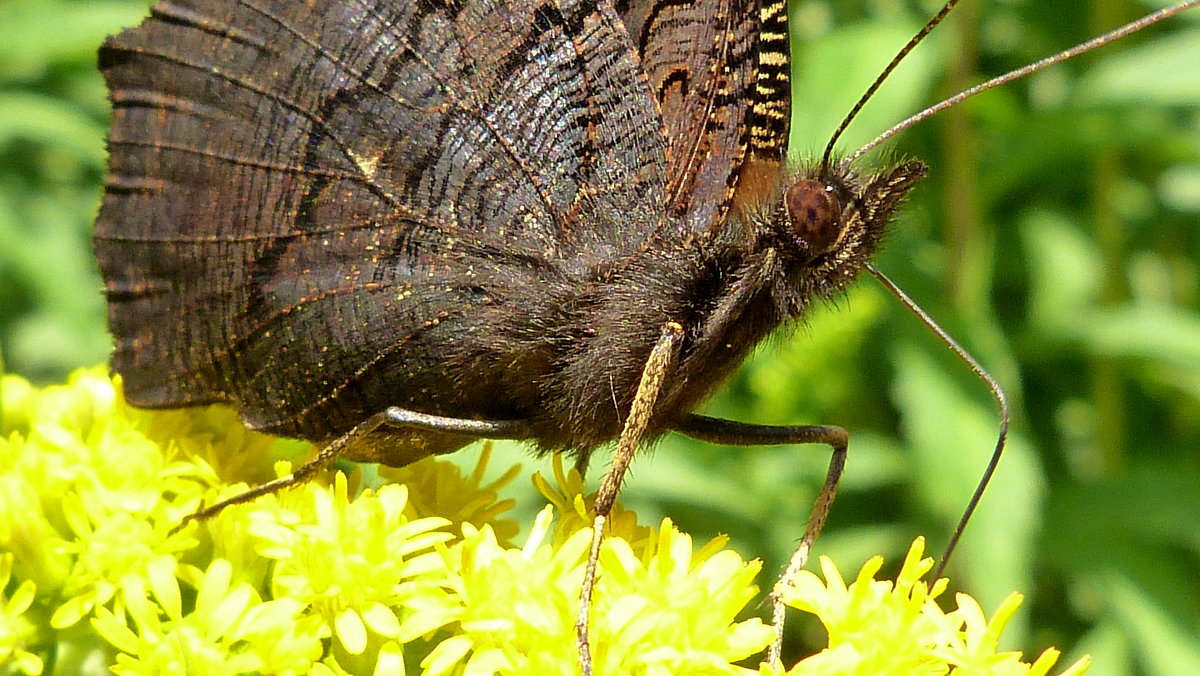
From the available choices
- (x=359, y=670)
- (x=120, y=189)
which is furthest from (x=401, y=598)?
(x=120, y=189)

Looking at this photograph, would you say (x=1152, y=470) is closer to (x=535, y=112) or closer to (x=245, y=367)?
(x=535, y=112)

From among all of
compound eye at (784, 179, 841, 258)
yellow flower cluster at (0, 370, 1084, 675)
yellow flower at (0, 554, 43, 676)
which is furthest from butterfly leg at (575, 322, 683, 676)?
yellow flower at (0, 554, 43, 676)

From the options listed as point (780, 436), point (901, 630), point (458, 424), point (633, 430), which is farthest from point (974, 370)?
point (458, 424)

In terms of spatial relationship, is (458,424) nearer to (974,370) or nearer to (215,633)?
(215,633)

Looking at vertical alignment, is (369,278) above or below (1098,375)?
above

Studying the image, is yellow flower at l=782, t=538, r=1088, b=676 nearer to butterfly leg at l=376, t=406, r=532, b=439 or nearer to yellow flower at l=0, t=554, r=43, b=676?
butterfly leg at l=376, t=406, r=532, b=439

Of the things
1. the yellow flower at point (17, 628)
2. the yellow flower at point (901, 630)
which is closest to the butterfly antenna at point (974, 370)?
the yellow flower at point (901, 630)

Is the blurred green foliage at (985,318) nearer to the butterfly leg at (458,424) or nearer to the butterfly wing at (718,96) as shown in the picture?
the butterfly wing at (718,96)
